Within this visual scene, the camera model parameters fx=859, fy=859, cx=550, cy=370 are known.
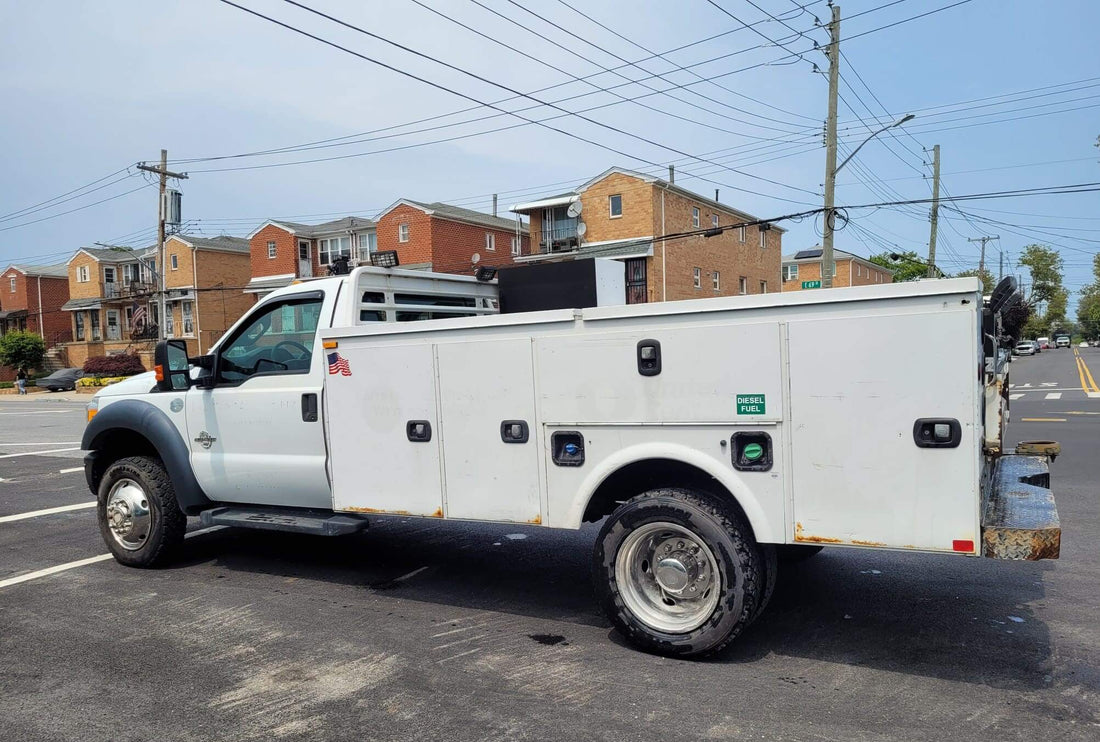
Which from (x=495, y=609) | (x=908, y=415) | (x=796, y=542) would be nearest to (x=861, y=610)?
(x=796, y=542)

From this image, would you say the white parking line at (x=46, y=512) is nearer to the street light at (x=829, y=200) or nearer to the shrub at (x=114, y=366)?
the street light at (x=829, y=200)

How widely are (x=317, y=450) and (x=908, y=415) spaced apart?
3.94 meters

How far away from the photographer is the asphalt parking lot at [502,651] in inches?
158

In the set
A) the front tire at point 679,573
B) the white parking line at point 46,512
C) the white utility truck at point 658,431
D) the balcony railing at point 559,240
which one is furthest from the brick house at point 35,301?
the front tire at point 679,573

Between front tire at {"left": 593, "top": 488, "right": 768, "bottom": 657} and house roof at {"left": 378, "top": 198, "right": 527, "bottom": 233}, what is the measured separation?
4137 centimetres

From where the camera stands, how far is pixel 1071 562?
651 centimetres

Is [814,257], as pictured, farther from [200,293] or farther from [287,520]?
[287,520]

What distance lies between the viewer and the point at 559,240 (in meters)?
43.9

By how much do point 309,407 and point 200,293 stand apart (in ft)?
174

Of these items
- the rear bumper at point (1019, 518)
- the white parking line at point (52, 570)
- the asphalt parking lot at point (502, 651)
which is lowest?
the asphalt parking lot at point (502, 651)

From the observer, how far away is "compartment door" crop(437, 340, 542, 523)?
510 cm

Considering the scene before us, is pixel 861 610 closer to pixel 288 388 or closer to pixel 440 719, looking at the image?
pixel 440 719

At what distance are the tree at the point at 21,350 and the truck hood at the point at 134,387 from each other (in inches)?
2285

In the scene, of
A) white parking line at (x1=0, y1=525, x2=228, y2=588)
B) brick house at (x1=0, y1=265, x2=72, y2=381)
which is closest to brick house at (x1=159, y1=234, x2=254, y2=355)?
brick house at (x1=0, y1=265, x2=72, y2=381)
